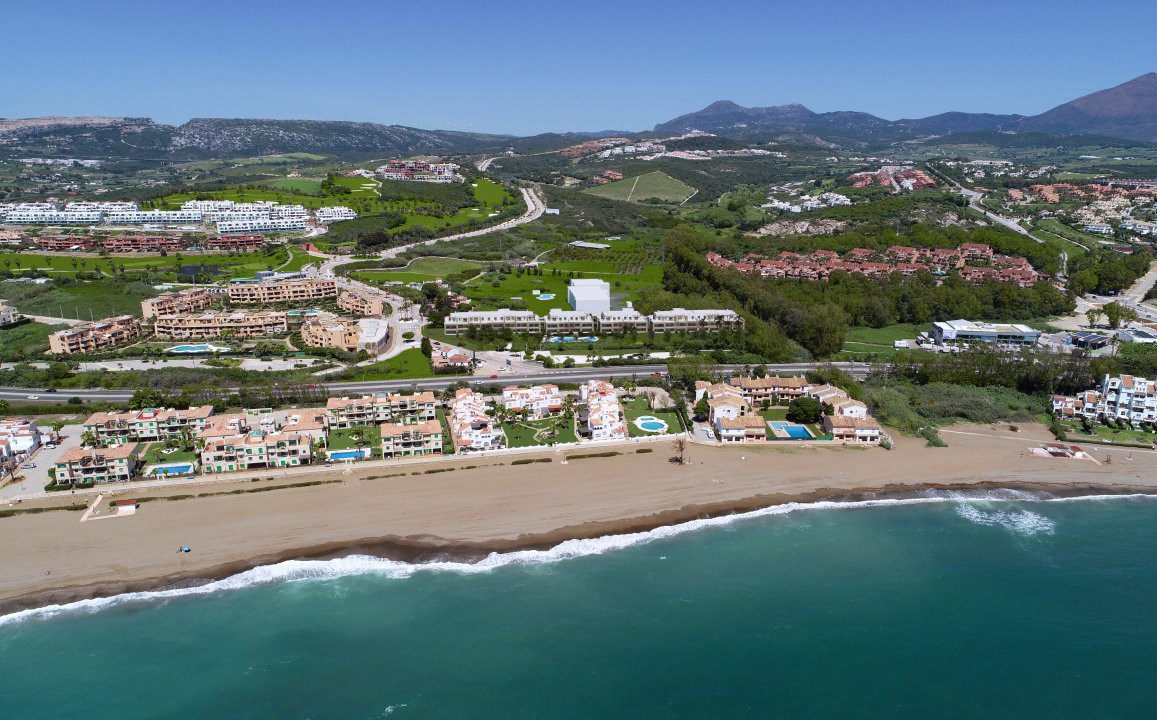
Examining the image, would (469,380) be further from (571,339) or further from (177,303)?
(177,303)

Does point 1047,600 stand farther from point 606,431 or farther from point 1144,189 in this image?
point 1144,189

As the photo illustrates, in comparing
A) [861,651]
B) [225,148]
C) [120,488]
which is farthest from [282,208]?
[225,148]

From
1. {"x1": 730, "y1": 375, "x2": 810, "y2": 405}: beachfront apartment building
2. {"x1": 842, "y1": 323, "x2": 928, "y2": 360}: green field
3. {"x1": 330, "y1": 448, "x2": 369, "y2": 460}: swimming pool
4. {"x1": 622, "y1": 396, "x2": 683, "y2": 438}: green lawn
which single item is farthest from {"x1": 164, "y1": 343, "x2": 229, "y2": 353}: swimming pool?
{"x1": 842, "y1": 323, "x2": 928, "y2": 360}: green field

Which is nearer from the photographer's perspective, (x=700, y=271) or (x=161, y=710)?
(x=161, y=710)

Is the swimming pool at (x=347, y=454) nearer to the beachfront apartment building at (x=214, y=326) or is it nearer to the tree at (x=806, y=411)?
the tree at (x=806, y=411)

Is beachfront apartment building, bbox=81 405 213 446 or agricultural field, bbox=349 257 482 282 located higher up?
agricultural field, bbox=349 257 482 282

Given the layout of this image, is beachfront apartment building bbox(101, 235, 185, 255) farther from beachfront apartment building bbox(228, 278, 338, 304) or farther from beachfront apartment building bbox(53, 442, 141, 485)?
beachfront apartment building bbox(53, 442, 141, 485)
